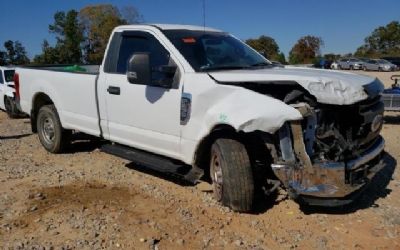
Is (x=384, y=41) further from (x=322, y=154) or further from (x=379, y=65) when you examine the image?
(x=322, y=154)

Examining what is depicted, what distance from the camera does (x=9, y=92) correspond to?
1454cm

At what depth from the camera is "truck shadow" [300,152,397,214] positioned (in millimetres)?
5137

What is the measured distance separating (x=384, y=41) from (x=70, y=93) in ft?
282

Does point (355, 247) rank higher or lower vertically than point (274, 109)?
lower

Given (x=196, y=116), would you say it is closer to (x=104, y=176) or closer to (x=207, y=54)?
(x=207, y=54)

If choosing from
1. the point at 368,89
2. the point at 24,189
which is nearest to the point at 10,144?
the point at 24,189

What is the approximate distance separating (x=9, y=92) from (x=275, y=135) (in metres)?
11.9

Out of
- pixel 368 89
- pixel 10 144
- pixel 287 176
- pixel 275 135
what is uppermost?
pixel 368 89

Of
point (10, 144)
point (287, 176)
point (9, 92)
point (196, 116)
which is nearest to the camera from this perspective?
point (287, 176)

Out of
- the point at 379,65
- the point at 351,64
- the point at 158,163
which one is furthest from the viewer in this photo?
the point at 351,64

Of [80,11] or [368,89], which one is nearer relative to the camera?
[368,89]

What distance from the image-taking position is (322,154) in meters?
4.64

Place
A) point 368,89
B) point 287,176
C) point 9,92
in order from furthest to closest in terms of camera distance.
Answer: point 9,92 → point 368,89 → point 287,176

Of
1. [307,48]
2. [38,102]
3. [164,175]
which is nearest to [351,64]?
[307,48]
